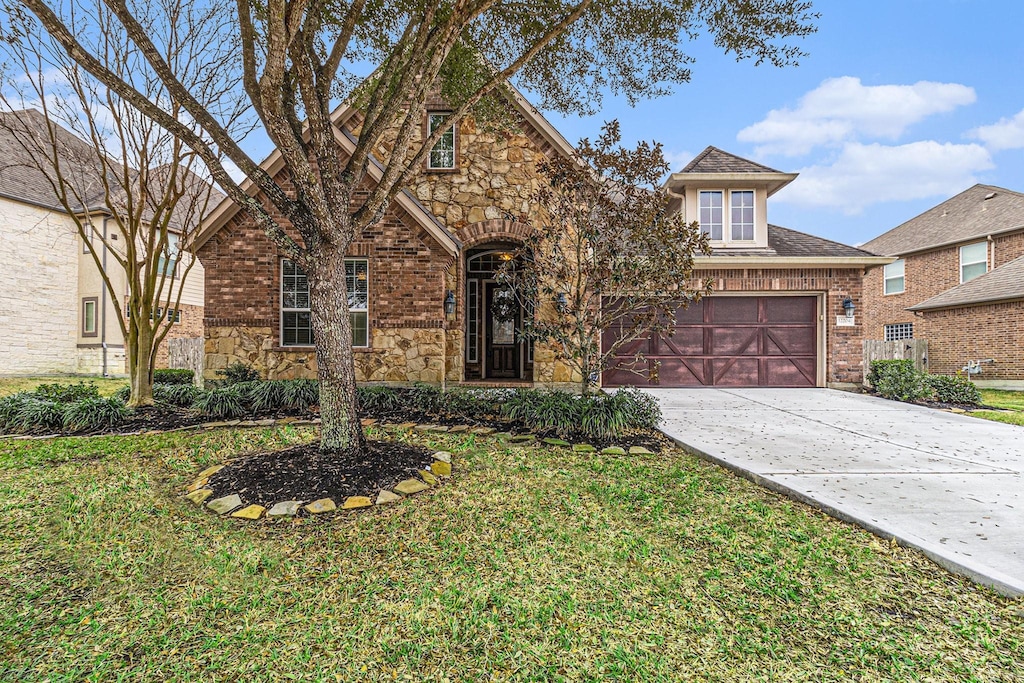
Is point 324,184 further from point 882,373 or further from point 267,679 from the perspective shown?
point 882,373

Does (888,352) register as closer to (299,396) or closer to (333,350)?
(333,350)

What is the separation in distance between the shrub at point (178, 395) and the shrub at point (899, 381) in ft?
46.1

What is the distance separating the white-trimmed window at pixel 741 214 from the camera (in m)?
12.2

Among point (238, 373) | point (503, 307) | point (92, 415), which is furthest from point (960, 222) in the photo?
point (92, 415)

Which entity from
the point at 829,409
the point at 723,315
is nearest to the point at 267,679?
the point at 829,409

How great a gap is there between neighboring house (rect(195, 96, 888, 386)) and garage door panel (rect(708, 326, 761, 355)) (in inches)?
1.1

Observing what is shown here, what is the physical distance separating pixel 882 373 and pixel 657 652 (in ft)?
A: 38.8

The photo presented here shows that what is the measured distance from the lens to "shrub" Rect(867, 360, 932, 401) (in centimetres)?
1045

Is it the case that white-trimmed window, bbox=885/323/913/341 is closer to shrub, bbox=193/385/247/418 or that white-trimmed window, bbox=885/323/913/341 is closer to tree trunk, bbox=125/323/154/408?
shrub, bbox=193/385/247/418

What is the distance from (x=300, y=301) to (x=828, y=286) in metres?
12.2

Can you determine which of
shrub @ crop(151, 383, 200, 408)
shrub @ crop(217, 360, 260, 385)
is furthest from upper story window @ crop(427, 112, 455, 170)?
shrub @ crop(151, 383, 200, 408)

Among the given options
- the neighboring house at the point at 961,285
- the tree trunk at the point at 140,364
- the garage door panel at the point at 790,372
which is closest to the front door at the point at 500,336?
the garage door panel at the point at 790,372

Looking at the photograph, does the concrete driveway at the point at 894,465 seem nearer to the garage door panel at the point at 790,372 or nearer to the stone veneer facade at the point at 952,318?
the garage door panel at the point at 790,372

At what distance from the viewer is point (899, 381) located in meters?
10.7
